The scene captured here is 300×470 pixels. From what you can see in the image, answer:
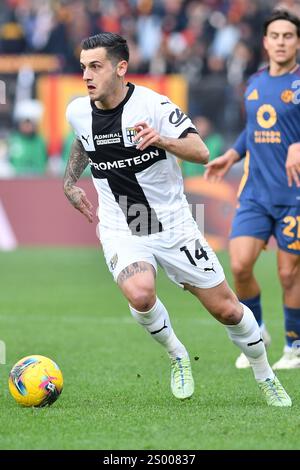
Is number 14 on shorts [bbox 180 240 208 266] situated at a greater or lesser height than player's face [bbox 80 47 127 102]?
lesser

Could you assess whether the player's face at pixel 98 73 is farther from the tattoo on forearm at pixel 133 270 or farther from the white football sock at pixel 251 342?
the white football sock at pixel 251 342

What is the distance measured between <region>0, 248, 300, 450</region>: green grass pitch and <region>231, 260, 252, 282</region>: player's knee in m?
0.76

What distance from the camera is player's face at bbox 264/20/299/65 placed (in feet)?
28.3

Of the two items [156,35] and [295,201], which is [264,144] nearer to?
[295,201]

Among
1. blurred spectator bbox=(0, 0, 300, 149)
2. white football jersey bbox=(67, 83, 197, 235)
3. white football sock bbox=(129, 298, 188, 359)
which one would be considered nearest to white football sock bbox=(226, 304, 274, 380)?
white football sock bbox=(129, 298, 188, 359)

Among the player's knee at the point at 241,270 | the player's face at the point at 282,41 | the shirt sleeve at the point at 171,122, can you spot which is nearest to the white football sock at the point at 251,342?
the shirt sleeve at the point at 171,122

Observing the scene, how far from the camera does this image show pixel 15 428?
19.7ft

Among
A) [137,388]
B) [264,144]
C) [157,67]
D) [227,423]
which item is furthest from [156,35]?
[227,423]

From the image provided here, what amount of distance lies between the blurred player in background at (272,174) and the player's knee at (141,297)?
6.79 feet

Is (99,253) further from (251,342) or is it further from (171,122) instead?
(171,122)

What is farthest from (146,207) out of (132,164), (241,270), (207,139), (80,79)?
(80,79)

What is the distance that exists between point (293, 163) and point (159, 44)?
14546 mm

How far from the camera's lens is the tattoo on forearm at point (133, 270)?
267 inches

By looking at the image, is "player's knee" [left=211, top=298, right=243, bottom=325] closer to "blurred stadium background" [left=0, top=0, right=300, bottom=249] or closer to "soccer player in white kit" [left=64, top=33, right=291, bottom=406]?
"soccer player in white kit" [left=64, top=33, right=291, bottom=406]
